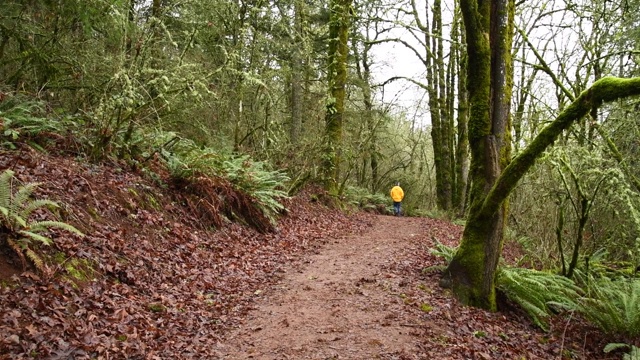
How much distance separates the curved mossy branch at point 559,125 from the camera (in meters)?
4.40

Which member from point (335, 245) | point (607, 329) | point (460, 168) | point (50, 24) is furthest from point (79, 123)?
point (460, 168)

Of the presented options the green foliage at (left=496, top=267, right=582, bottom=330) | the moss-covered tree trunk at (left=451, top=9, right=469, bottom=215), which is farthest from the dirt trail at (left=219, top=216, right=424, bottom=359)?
the moss-covered tree trunk at (left=451, top=9, right=469, bottom=215)

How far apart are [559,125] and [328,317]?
A: 3581mm

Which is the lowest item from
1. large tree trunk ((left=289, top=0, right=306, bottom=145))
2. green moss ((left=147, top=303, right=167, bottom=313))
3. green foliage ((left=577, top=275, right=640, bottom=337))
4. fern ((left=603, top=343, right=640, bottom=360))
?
fern ((left=603, top=343, right=640, bottom=360))

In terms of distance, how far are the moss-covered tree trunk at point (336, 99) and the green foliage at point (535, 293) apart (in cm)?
775

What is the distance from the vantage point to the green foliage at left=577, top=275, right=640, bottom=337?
552 cm

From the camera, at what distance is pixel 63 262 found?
450 cm

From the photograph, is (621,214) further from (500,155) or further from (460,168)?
(460,168)

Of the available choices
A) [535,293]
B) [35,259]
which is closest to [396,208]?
Result: [535,293]

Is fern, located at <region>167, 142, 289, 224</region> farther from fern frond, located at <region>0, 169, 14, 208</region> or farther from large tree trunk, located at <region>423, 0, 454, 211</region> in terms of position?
large tree trunk, located at <region>423, 0, 454, 211</region>

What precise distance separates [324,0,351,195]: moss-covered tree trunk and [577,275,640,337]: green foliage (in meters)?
8.48

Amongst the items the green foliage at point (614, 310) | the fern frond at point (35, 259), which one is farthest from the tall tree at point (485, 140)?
the fern frond at point (35, 259)

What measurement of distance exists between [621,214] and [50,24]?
472 inches

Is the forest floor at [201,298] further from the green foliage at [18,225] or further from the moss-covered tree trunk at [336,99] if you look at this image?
the moss-covered tree trunk at [336,99]
